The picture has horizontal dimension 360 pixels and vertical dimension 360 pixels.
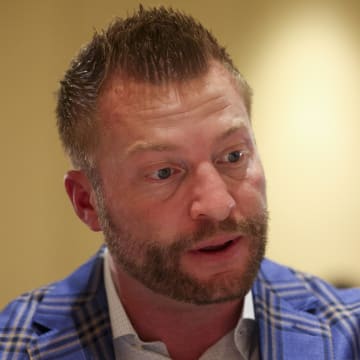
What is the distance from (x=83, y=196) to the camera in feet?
3.97

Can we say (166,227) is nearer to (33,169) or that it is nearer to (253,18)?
(33,169)

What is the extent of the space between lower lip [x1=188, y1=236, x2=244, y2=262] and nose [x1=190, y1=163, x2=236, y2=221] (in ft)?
0.21

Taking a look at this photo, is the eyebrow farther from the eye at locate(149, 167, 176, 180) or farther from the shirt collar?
the shirt collar

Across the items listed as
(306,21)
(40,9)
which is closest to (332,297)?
(306,21)

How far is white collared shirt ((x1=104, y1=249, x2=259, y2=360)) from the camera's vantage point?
1.11 meters

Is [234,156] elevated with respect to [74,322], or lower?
elevated

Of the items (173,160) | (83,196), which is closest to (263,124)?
(83,196)

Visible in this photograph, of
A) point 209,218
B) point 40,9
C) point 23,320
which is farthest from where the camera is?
point 40,9

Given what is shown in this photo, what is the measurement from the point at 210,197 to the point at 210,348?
35 centimetres

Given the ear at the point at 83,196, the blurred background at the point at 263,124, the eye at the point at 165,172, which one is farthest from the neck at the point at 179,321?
the blurred background at the point at 263,124

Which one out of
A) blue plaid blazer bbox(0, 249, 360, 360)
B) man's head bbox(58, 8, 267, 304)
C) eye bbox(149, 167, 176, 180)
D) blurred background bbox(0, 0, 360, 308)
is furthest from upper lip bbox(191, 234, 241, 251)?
blurred background bbox(0, 0, 360, 308)

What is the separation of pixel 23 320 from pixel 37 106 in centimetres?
107

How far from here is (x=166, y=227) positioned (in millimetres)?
988

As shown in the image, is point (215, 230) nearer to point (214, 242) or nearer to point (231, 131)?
point (214, 242)
